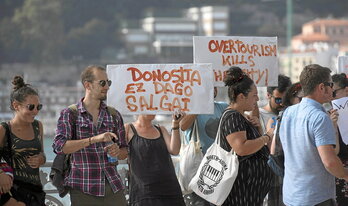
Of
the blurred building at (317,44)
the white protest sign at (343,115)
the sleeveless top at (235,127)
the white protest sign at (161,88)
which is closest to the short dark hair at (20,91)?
the white protest sign at (161,88)

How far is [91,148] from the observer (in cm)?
388

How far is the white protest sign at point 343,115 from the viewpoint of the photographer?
4449 mm

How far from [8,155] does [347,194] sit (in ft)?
5.98

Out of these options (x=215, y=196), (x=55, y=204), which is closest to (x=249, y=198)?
(x=215, y=196)

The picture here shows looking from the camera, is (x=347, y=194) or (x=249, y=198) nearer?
(x=249, y=198)

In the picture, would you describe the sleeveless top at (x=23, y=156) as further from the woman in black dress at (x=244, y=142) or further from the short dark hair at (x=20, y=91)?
the woman in black dress at (x=244, y=142)

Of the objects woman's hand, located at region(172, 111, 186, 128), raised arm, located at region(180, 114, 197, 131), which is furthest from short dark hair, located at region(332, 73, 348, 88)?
woman's hand, located at region(172, 111, 186, 128)

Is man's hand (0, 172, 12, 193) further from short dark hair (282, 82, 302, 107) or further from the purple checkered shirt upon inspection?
short dark hair (282, 82, 302, 107)

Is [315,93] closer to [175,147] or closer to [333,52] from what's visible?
[175,147]

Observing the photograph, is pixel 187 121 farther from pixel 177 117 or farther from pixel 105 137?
pixel 105 137

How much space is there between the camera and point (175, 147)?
4.34m

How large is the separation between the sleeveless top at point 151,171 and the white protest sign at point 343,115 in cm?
89

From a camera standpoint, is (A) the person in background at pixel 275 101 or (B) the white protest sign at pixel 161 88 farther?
(A) the person in background at pixel 275 101

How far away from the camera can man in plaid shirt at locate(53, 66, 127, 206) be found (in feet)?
12.7
